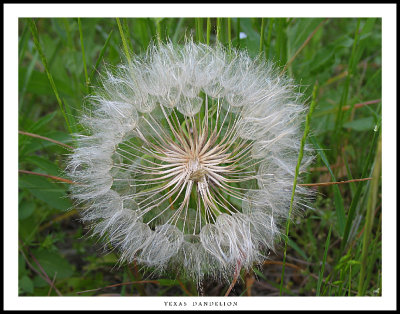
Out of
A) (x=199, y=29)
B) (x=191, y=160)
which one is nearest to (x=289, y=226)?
(x=191, y=160)

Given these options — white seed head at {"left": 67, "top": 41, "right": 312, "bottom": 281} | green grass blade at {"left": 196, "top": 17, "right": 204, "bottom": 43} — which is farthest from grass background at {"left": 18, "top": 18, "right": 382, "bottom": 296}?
white seed head at {"left": 67, "top": 41, "right": 312, "bottom": 281}

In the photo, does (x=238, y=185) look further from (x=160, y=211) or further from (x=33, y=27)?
(x=33, y=27)

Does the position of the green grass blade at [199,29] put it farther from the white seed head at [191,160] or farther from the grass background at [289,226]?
the white seed head at [191,160]

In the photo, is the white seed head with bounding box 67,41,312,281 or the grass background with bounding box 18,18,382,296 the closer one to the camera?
the white seed head with bounding box 67,41,312,281

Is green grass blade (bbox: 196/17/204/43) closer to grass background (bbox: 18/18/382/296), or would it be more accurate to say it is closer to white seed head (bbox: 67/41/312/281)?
grass background (bbox: 18/18/382/296)

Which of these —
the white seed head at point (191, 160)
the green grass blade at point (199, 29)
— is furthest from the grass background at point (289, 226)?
the white seed head at point (191, 160)

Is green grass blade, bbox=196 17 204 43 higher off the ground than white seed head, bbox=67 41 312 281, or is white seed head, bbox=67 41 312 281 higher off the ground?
green grass blade, bbox=196 17 204 43
